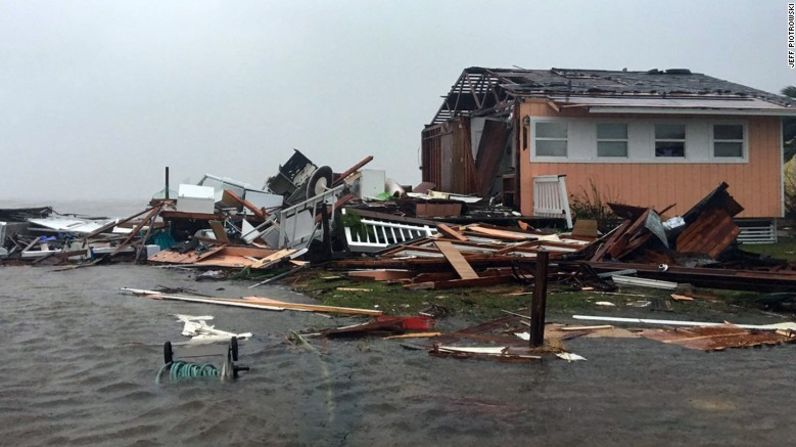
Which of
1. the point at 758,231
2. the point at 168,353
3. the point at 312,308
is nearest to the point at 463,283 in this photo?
the point at 312,308

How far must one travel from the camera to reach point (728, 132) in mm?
16797

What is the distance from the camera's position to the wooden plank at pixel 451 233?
39.6 ft

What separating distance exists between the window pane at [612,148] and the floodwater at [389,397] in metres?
10.8

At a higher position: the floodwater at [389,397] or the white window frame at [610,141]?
the white window frame at [610,141]

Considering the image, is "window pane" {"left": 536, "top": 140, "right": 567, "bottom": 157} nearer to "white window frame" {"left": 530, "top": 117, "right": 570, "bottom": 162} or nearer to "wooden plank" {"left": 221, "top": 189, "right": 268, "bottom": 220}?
"white window frame" {"left": 530, "top": 117, "right": 570, "bottom": 162}

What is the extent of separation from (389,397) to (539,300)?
183 centimetres

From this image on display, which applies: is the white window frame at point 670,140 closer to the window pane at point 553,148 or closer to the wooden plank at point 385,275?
the window pane at point 553,148

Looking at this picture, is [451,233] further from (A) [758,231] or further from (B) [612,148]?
(A) [758,231]

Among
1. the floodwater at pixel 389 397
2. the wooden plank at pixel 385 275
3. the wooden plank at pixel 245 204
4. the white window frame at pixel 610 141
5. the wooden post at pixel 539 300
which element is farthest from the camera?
the wooden plank at pixel 245 204

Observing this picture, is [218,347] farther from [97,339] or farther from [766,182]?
[766,182]

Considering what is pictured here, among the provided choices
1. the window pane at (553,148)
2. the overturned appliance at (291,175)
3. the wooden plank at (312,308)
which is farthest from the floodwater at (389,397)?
the overturned appliance at (291,175)

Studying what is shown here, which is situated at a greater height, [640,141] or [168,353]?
[640,141]

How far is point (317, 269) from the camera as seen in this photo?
1157cm

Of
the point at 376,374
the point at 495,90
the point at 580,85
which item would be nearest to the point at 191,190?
Answer: the point at 495,90
